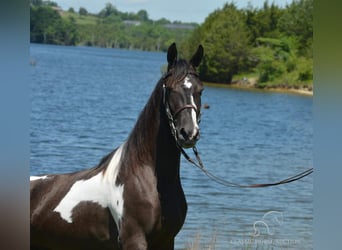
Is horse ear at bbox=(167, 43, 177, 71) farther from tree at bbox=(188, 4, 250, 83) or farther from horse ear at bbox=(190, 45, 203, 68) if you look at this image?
tree at bbox=(188, 4, 250, 83)

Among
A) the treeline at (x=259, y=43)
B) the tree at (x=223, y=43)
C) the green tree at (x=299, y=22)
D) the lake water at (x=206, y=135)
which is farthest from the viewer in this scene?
the green tree at (x=299, y=22)

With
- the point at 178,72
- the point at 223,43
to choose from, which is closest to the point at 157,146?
the point at 178,72

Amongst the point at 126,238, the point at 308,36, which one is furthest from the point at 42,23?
the point at 126,238

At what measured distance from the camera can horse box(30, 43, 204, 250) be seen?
353 centimetres

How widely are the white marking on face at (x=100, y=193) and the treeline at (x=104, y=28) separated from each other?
250 centimetres

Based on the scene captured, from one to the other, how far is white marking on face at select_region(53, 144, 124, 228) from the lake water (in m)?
1.67

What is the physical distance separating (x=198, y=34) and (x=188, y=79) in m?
2.89

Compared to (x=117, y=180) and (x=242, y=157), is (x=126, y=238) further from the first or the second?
(x=242, y=157)

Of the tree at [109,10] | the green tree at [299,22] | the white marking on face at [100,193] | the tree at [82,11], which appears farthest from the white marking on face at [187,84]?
A: the green tree at [299,22]

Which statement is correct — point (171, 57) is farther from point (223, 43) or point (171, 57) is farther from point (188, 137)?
point (223, 43)

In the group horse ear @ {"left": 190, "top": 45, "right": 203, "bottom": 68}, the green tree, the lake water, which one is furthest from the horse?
the green tree

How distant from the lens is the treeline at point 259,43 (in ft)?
21.1

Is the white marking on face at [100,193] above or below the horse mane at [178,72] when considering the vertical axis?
below

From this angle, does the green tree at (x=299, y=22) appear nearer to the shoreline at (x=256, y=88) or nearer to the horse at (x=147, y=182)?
the shoreline at (x=256, y=88)
